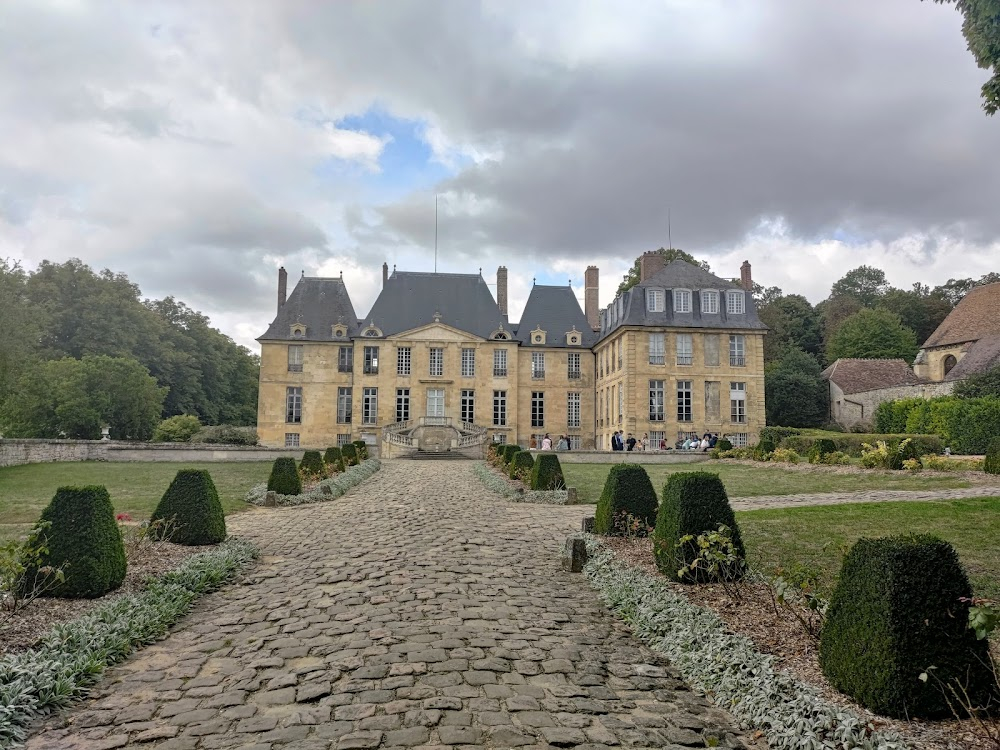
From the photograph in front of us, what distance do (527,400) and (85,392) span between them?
20.2 meters

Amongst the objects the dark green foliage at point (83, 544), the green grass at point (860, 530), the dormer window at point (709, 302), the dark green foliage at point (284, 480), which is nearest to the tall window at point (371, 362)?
the dormer window at point (709, 302)

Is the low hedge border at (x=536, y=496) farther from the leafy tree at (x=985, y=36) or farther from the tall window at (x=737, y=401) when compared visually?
the tall window at (x=737, y=401)

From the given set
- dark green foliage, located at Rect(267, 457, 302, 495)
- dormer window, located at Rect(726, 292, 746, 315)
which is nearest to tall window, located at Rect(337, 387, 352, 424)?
dormer window, located at Rect(726, 292, 746, 315)

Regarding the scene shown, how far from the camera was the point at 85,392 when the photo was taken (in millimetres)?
29297

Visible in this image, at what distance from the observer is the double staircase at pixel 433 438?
28000mm

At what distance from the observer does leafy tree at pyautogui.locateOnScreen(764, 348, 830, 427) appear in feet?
118

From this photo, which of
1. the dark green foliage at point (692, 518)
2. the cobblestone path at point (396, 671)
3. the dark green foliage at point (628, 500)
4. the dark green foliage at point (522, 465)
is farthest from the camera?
the dark green foliage at point (522, 465)

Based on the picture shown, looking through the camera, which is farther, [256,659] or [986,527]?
[986,527]

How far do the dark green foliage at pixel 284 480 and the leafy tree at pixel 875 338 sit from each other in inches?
1523

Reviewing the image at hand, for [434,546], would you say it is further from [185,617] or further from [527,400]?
[527,400]

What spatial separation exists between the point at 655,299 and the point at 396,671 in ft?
94.6

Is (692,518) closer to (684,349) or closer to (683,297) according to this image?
(684,349)

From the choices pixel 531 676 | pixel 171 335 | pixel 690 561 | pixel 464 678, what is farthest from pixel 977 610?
pixel 171 335

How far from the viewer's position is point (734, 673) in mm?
3934
